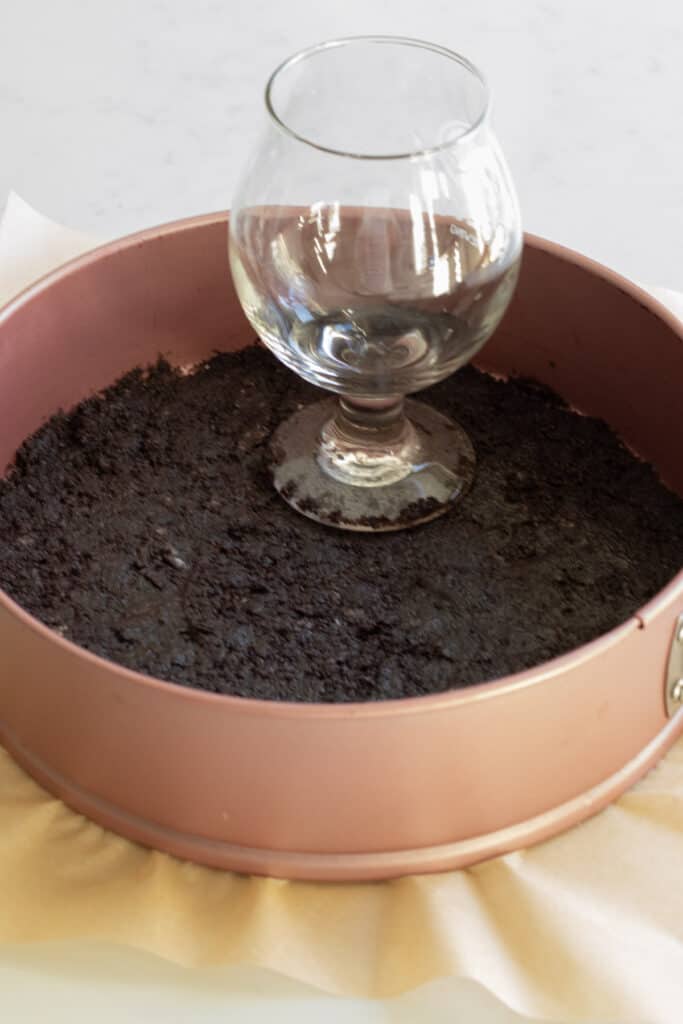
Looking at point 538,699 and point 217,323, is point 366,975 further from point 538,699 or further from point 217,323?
point 217,323

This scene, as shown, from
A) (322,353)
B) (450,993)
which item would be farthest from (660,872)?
(322,353)

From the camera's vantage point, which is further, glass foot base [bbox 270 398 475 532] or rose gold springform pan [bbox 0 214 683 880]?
glass foot base [bbox 270 398 475 532]

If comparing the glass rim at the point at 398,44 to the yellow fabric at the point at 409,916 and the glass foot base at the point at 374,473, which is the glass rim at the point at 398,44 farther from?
the yellow fabric at the point at 409,916

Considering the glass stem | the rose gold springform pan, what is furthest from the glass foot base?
the rose gold springform pan

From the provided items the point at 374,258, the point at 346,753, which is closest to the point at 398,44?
the point at 374,258

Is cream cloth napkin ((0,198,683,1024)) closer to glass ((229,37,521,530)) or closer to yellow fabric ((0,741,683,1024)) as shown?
yellow fabric ((0,741,683,1024))

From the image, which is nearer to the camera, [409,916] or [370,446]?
[409,916]

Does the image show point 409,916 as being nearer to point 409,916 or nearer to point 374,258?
point 409,916
